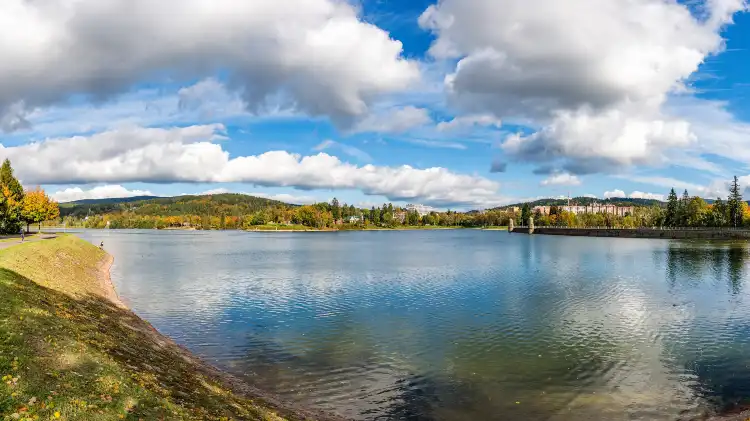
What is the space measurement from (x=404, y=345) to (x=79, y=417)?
22.6 m

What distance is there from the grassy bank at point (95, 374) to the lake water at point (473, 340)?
159 inches

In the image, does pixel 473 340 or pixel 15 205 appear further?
pixel 15 205

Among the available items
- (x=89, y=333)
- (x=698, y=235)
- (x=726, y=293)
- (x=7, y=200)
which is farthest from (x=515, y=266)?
(x=698, y=235)

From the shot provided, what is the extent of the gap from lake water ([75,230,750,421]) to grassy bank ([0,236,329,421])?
159 inches

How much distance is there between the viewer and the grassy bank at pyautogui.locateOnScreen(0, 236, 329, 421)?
13211 millimetres

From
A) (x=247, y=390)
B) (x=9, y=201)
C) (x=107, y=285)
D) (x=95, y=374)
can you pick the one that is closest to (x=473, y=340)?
(x=247, y=390)

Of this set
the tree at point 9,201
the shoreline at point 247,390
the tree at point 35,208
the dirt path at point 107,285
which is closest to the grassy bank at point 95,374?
the shoreline at point 247,390

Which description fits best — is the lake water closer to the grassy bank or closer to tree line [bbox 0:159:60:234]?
the grassy bank

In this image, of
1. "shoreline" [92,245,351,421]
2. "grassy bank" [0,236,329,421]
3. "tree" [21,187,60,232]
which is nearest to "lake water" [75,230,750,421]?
"shoreline" [92,245,351,421]

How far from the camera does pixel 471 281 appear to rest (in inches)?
2547

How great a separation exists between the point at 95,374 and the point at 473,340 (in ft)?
81.7

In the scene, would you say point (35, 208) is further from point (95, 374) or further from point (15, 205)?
point (95, 374)

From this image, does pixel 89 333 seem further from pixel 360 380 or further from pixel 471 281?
pixel 471 281

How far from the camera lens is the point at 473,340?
110ft
